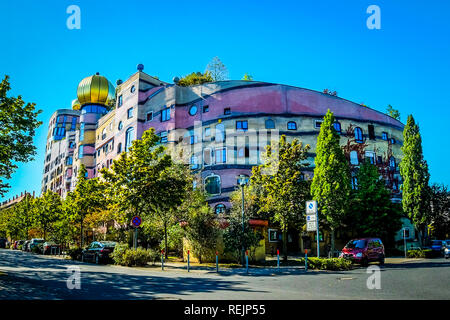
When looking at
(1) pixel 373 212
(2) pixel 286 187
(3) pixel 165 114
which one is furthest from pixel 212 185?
(1) pixel 373 212

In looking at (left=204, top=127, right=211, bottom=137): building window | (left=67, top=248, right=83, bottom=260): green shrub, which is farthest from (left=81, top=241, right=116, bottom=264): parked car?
(left=204, top=127, right=211, bottom=137): building window

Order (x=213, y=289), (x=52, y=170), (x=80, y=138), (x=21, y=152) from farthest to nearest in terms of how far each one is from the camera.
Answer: (x=52, y=170) < (x=80, y=138) < (x=21, y=152) < (x=213, y=289)

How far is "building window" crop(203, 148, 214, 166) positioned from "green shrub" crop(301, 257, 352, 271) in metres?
21.1

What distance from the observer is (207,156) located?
129 feet

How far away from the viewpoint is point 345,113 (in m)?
41.5

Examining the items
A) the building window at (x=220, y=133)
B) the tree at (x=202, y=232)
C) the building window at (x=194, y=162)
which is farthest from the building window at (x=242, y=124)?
the tree at (x=202, y=232)

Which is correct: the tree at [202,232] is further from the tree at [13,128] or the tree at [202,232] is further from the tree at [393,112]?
the tree at [393,112]

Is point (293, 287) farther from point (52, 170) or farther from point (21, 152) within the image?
point (52, 170)

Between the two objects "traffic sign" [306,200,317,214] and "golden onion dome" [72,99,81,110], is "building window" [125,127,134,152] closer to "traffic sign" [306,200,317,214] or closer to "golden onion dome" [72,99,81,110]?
"traffic sign" [306,200,317,214]

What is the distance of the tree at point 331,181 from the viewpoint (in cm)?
2634

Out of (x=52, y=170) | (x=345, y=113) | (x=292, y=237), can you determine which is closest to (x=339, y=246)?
(x=292, y=237)

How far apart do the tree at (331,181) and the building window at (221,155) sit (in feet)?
41.6
